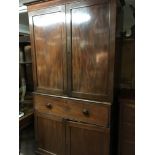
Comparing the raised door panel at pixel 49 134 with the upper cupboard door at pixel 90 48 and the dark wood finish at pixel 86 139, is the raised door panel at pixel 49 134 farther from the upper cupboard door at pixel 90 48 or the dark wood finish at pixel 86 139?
the upper cupboard door at pixel 90 48

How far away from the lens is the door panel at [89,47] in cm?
145

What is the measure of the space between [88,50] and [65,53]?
0.83ft

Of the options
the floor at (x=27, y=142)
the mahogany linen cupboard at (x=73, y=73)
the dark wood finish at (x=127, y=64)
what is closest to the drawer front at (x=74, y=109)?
the mahogany linen cupboard at (x=73, y=73)

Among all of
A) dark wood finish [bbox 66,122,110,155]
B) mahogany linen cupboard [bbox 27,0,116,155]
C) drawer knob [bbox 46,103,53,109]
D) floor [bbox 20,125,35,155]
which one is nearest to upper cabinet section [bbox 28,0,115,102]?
mahogany linen cupboard [bbox 27,0,116,155]

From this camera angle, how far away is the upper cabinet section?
1.45 m

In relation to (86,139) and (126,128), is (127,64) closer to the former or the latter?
(126,128)

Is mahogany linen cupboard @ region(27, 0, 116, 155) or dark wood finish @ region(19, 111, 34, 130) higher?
mahogany linen cupboard @ region(27, 0, 116, 155)

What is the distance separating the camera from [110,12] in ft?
4.55

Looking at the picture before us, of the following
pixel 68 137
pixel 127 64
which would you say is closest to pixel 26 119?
pixel 68 137

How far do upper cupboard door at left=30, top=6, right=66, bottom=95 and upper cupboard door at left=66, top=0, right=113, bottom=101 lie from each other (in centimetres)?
10

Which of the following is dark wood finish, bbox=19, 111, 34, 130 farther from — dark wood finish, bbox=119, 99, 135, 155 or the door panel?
dark wood finish, bbox=119, 99, 135, 155

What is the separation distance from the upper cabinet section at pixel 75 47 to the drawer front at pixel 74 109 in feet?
0.24

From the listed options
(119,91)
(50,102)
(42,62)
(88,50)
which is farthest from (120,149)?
(42,62)

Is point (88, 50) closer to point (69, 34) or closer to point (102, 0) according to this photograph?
point (69, 34)
